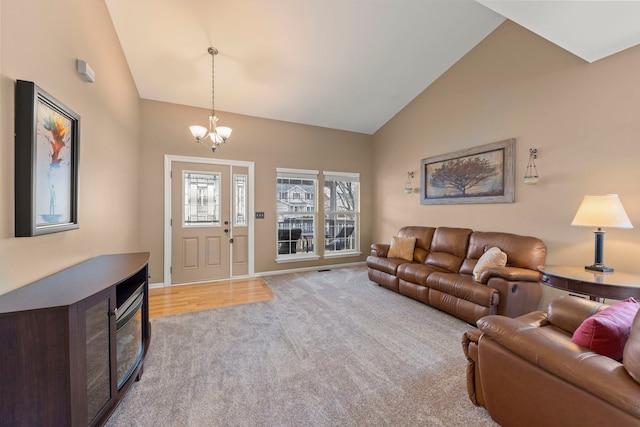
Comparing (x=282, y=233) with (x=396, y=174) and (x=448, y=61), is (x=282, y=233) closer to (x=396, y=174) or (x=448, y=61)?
(x=396, y=174)

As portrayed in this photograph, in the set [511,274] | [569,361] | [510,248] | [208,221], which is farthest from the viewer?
[208,221]

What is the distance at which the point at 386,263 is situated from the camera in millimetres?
4051

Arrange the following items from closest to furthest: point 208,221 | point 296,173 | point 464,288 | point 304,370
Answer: point 304,370, point 464,288, point 208,221, point 296,173

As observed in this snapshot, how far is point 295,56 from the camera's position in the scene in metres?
3.61

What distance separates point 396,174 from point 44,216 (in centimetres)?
505

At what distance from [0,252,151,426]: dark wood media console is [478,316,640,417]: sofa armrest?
2.09m

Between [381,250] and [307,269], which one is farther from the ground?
[381,250]

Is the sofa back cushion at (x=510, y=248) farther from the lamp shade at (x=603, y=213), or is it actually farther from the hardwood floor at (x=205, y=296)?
the hardwood floor at (x=205, y=296)

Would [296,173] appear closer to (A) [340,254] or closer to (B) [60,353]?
(A) [340,254]

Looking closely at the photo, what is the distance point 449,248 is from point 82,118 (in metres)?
4.52

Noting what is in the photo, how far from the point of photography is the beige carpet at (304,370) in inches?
Answer: 63.7

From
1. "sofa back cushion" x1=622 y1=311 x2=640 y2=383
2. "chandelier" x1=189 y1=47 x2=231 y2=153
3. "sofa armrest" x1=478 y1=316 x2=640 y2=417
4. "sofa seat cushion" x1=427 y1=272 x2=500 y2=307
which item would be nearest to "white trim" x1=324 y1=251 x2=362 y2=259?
"sofa seat cushion" x1=427 y1=272 x2=500 y2=307

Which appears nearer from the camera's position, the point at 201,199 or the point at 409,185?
the point at 201,199

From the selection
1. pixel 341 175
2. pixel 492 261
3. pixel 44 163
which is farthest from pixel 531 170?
pixel 44 163
